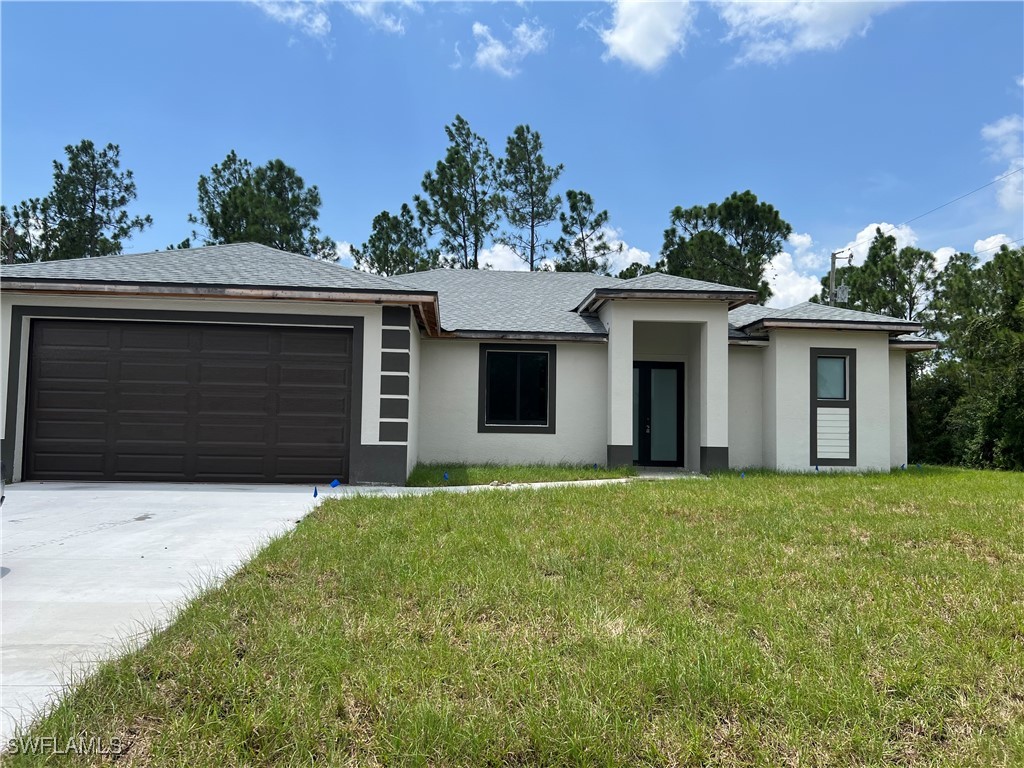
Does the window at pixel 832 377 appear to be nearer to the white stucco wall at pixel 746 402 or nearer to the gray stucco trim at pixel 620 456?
the white stucco wall at pixel 746 402

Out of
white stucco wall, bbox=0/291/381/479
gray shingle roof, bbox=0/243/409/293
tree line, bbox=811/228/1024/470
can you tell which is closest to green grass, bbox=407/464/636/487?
white stucco wall, bbox=0/291/381/479

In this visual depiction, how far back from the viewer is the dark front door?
14297 millimetres

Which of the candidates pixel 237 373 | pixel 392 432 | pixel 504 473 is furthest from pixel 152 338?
pixel 504 473

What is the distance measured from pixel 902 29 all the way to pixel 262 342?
15.4 meters

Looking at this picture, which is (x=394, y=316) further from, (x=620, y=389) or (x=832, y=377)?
(x=832, y=377)

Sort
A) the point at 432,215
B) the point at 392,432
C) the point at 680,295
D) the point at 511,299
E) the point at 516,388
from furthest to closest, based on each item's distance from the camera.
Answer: the point at 432,215 < the point at 511,299 < the point at 516,388 < the point at 680,295 < the point at 392,432

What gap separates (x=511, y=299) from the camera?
15617 millimetres

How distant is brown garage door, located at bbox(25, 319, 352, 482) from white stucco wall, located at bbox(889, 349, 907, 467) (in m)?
12.5

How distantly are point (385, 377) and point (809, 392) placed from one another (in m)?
9.23

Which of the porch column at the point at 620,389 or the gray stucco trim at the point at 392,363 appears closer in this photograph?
the gray stucco trim at the point at 392,363

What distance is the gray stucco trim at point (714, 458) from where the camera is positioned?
39.9ft

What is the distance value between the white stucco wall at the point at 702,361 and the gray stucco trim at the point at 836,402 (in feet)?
6.75

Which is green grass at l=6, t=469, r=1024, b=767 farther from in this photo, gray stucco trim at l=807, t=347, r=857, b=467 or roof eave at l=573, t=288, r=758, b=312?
gray stucco trim at l=807, t=347, r=857, b=467

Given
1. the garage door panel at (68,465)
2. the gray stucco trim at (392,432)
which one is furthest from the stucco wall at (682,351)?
the garage door panel at (68,465)
